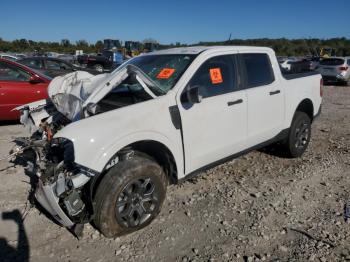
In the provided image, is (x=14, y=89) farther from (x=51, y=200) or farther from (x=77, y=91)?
(x=51, y=200)

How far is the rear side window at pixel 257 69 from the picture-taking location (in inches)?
175

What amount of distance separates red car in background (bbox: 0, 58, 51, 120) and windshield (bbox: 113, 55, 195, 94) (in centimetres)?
389

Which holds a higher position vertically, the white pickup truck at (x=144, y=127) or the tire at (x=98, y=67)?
the white pickup truck at (x=144, y=127)

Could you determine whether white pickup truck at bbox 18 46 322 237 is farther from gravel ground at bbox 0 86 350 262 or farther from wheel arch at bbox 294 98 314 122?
wheel arch at bbox 294 98 314 122

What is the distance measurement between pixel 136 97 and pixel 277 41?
7194cm

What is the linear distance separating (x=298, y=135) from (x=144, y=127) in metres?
3.12

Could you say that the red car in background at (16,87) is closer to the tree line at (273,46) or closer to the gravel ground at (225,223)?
the gravel ground at (225,223)

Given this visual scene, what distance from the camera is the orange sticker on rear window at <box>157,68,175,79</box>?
3805 mm

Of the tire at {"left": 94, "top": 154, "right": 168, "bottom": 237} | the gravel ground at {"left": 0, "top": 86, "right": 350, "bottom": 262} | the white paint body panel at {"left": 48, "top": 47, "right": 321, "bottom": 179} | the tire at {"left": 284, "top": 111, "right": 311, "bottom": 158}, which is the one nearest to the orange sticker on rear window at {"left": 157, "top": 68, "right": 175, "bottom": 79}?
the white paint body panel at {"left": 48, "top": 47, "right": 321, "bottom": 179}

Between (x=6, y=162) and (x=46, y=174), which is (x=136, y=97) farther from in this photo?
(x=6, y=162)

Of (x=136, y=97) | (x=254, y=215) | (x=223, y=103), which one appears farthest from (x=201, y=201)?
(x=136, y=97)

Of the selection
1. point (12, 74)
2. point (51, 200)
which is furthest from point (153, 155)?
point (12, 74)

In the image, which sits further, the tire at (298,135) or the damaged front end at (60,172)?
the tire at (298,135)

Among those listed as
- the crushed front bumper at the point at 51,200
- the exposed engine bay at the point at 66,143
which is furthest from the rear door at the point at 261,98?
the crushed front bumper at the point at 51,200
